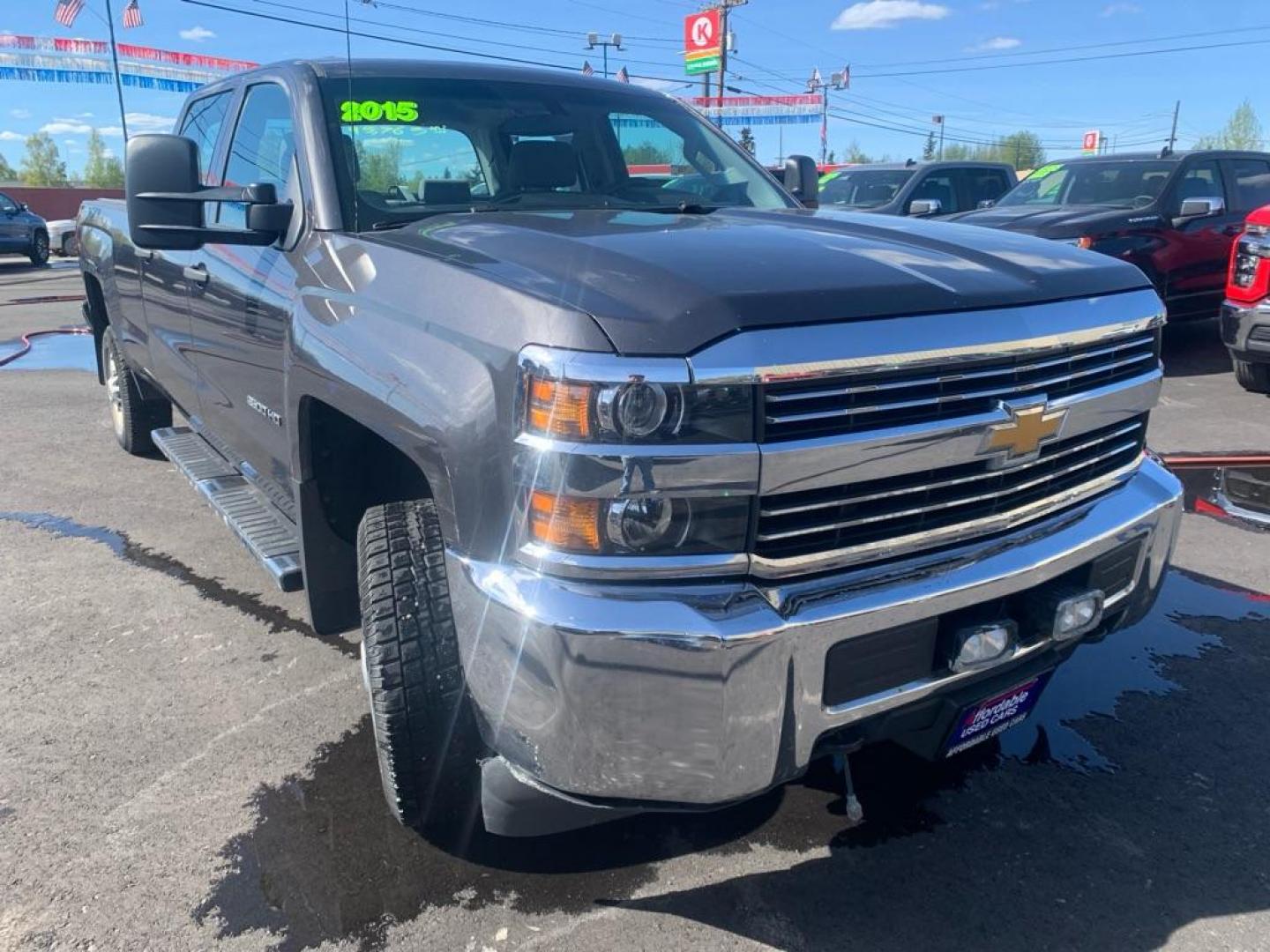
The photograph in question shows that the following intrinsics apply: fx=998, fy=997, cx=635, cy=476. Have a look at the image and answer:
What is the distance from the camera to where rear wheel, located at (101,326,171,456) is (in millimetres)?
5793

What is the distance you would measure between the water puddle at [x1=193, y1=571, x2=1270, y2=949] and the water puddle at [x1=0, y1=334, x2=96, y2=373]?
304 inches

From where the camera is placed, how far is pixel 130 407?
586cm

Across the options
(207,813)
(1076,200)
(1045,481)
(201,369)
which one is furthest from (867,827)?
(1076,200)

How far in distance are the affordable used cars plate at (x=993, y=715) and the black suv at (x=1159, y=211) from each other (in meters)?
6.28

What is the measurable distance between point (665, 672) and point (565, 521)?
1.08ft

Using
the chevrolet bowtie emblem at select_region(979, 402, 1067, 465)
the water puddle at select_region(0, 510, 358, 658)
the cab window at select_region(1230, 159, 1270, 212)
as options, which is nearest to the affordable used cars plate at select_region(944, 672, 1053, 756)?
the chevrolet bowtie emblem at select_region(979, 402, 1067, 465)

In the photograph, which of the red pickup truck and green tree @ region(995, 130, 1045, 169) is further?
green tree @ region(995, 130, 1045, 169)

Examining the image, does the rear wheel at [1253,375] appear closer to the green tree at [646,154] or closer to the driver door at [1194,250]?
the driver door at [1194,250]

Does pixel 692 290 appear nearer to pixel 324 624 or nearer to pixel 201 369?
pixel 324 624

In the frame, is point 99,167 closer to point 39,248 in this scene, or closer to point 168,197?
point 39,248

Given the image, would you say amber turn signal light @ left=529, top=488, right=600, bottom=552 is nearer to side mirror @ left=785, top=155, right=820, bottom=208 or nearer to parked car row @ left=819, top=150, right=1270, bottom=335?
side mirror @ left=785, top=155, right=820, bottom=208

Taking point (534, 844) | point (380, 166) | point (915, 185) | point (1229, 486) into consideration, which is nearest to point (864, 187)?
point (915, 185)

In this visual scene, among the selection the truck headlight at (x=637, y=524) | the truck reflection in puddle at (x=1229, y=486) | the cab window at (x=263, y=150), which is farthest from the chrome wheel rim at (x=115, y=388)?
the truck reflection in puddle at (x=1229, y=486)

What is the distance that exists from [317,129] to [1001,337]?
6.75 feet
